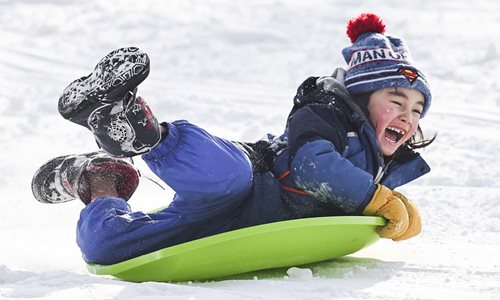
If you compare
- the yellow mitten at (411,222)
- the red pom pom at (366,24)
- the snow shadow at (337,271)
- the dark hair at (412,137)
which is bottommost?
the snow shadow at (337,271)

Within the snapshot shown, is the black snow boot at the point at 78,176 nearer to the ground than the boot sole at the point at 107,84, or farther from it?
nearer to the ground

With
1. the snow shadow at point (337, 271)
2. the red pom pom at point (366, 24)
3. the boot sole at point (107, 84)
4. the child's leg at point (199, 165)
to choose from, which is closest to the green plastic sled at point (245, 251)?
the snow shadow at point (337, 271)

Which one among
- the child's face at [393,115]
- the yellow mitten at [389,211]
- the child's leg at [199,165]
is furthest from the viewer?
the child's face at [393,115]

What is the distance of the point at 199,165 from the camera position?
249cm

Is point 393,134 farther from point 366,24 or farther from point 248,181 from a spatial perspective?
point 248,181

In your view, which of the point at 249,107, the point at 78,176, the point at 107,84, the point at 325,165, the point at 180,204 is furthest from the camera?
the point at 249,107

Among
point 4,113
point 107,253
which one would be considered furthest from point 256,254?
point 4,113

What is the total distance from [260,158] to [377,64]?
47 cm

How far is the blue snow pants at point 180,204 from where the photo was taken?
250cm

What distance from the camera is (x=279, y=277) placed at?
2.52 metres

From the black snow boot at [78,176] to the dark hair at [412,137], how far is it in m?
0.78

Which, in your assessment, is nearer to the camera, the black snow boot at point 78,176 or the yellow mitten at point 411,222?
the yellow mitten at point 411,222

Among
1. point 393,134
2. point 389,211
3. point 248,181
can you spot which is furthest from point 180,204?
point 393,134

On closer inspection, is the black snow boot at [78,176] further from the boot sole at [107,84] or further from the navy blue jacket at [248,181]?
the boot sole at [107,84]
